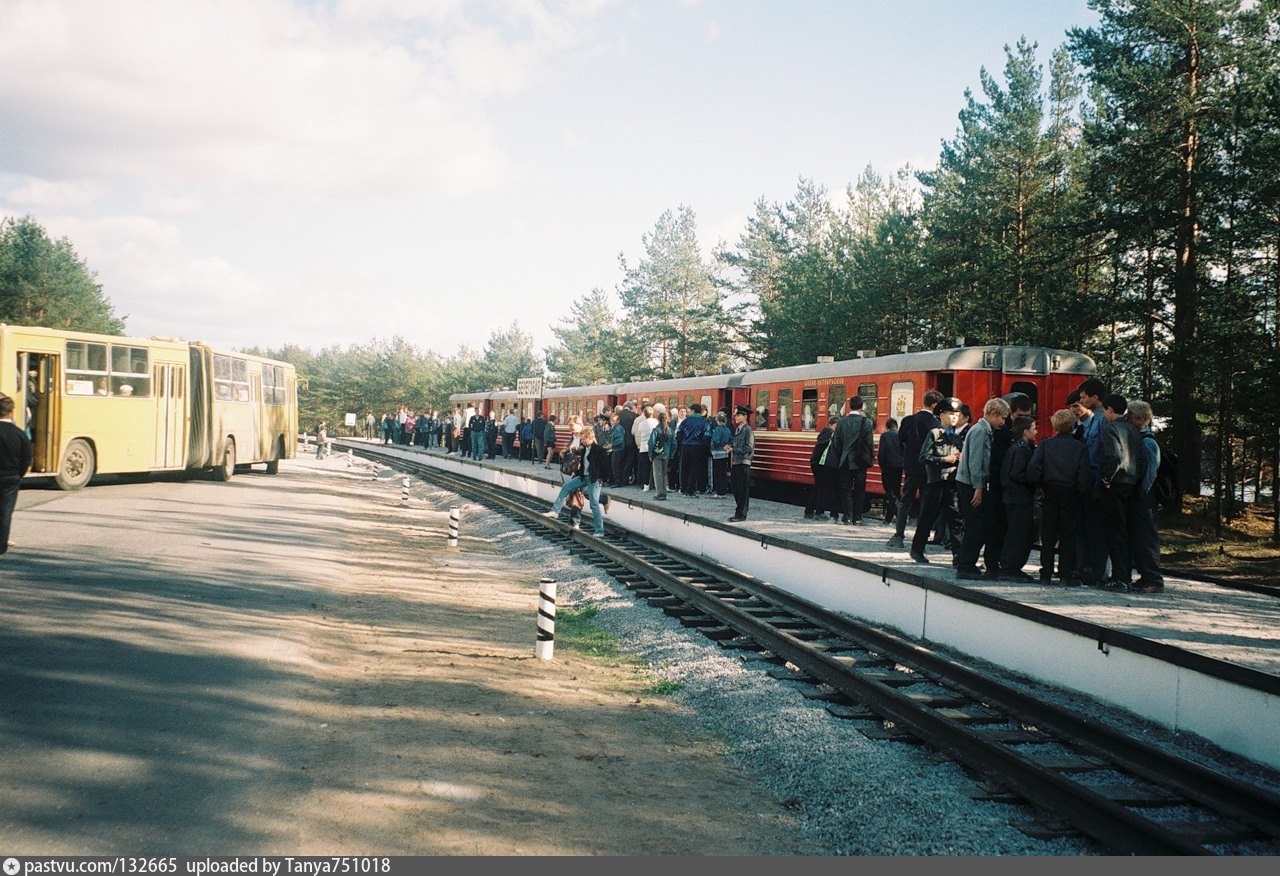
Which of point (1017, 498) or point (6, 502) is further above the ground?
point (1017, 498)

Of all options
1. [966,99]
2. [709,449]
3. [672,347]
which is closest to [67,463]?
[709,449]

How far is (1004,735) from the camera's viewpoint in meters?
6.24

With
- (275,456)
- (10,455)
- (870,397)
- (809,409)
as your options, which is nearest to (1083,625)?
(10,455)

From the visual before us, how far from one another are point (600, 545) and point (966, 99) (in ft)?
92.2

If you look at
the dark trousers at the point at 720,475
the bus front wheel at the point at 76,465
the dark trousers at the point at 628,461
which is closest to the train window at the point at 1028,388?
the dark trousers at the point at 720,475

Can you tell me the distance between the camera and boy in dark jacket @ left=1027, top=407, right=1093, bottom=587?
10.2 meters

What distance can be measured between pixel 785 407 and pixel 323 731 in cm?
1764

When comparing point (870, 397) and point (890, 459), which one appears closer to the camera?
point (890, 459)

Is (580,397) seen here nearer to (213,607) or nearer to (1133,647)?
(213,607)

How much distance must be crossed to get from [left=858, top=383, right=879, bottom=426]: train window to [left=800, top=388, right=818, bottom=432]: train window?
182 cm

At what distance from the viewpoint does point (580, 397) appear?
1409 inches

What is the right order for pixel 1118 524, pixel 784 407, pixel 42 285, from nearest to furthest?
pixel 1118 524 < pixel 784 407 < pixel 42 285

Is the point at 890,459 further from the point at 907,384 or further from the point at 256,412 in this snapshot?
the point at 256,412

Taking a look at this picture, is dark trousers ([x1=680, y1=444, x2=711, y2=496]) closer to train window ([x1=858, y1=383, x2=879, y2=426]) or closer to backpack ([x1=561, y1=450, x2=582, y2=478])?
train window ([x1=858, y1=383, x2=879, y2=426])
